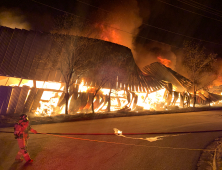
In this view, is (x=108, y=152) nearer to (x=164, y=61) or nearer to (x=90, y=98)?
(x=90, y=98)

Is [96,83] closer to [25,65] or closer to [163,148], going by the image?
[25,65]

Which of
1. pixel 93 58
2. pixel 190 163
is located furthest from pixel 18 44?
pixel 190 163

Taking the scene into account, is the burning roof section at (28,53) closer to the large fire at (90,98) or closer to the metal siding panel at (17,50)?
the metal siding panel at (17,50)

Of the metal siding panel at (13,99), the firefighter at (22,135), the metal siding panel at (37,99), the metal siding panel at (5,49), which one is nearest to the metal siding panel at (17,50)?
the metal siding panel at (5,49)

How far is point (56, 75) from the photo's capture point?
50.5ft

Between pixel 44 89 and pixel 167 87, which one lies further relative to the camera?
pixel 167 87

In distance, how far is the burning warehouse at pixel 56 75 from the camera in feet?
43.1

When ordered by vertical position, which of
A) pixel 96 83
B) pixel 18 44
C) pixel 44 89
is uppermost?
pixel 18 44

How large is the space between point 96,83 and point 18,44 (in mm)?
8730

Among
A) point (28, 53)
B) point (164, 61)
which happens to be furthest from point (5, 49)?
point (164, 61)

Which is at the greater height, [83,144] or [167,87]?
[167,87]

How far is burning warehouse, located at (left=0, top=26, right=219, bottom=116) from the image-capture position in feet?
43.1

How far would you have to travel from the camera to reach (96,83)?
672 inches

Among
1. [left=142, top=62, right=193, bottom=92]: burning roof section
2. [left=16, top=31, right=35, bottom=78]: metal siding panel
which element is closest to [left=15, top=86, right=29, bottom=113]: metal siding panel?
[left=16, top=31, right=35, bottom=78]: metal siding panel
